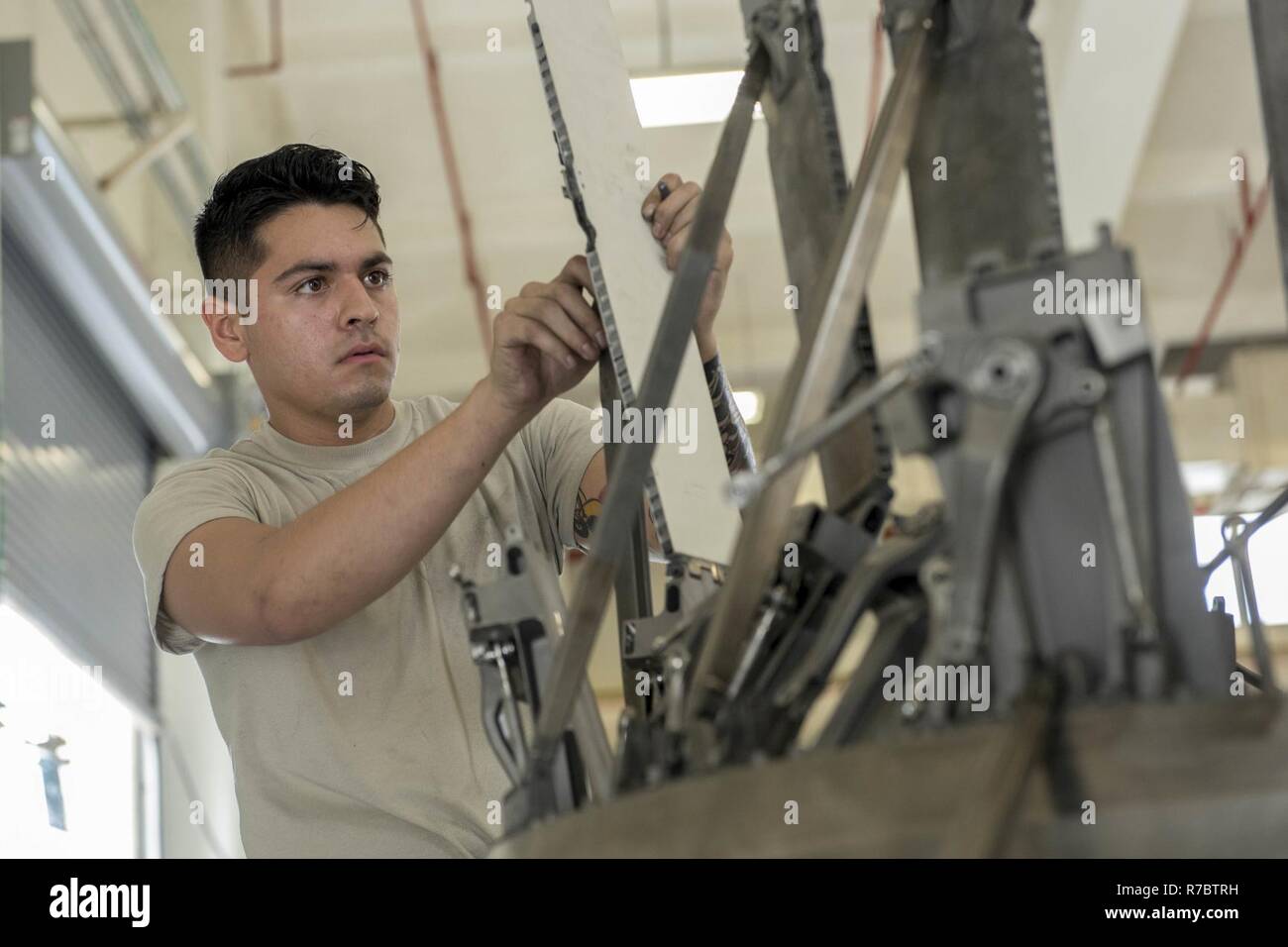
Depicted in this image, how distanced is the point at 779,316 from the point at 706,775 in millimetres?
7766

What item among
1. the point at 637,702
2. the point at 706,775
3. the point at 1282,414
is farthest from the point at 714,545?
the point at 1282,414

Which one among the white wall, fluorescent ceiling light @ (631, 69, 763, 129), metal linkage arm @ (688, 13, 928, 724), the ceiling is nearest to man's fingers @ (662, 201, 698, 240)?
metal linkage arm @ (688, 13, 928, 724)

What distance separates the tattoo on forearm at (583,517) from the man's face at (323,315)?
27cm

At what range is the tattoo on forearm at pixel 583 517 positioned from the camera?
1.86 meters

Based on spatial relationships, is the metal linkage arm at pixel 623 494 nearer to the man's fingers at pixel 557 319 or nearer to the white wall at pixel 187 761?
the man's fingers at pixel 557 319

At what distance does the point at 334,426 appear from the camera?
6.15 ft

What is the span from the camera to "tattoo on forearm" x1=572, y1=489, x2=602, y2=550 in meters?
1.86

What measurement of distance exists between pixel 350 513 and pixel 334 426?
0.49 meters

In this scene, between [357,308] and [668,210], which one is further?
[357,308]

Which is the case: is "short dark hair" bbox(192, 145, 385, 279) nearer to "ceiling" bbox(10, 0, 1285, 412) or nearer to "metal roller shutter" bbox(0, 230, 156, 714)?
"metal roller shutter" bbox(0, 230, 156, 714)

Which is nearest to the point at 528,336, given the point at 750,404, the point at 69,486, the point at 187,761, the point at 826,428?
the point at 826,428

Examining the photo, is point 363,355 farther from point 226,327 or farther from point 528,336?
point 528,336
